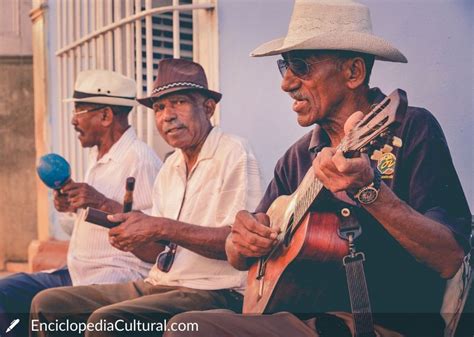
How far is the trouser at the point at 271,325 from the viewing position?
3016 millimetres

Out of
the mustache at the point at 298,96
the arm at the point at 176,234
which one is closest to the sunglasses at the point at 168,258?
the arm at the point at 176,234

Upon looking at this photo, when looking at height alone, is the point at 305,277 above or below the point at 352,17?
below

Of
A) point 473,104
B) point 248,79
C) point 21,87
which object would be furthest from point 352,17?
point 21,87

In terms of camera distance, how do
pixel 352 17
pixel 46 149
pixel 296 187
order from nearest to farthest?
1. pixel 352 17
2. pixel 296 187
3. pixel 46 149

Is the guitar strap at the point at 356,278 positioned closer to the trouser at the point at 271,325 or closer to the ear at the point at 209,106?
the trouser at the point at 271,325

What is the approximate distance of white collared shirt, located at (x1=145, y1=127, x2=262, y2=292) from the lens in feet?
13.0

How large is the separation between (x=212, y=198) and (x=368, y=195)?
1501 mm

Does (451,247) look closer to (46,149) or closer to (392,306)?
(392,306)

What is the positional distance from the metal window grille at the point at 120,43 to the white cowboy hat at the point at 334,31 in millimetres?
2033

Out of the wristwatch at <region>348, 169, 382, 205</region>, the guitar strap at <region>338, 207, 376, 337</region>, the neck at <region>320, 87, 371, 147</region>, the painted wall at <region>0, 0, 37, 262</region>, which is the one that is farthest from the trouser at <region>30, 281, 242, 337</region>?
the painted wall at <region>0, 0, 37, 262</region>

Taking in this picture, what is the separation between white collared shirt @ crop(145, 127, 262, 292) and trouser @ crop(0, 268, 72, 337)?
2.56ft

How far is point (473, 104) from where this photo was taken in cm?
388

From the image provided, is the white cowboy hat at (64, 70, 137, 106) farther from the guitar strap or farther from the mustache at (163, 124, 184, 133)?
the guitar strap

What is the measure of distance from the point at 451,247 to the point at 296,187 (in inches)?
32.2
